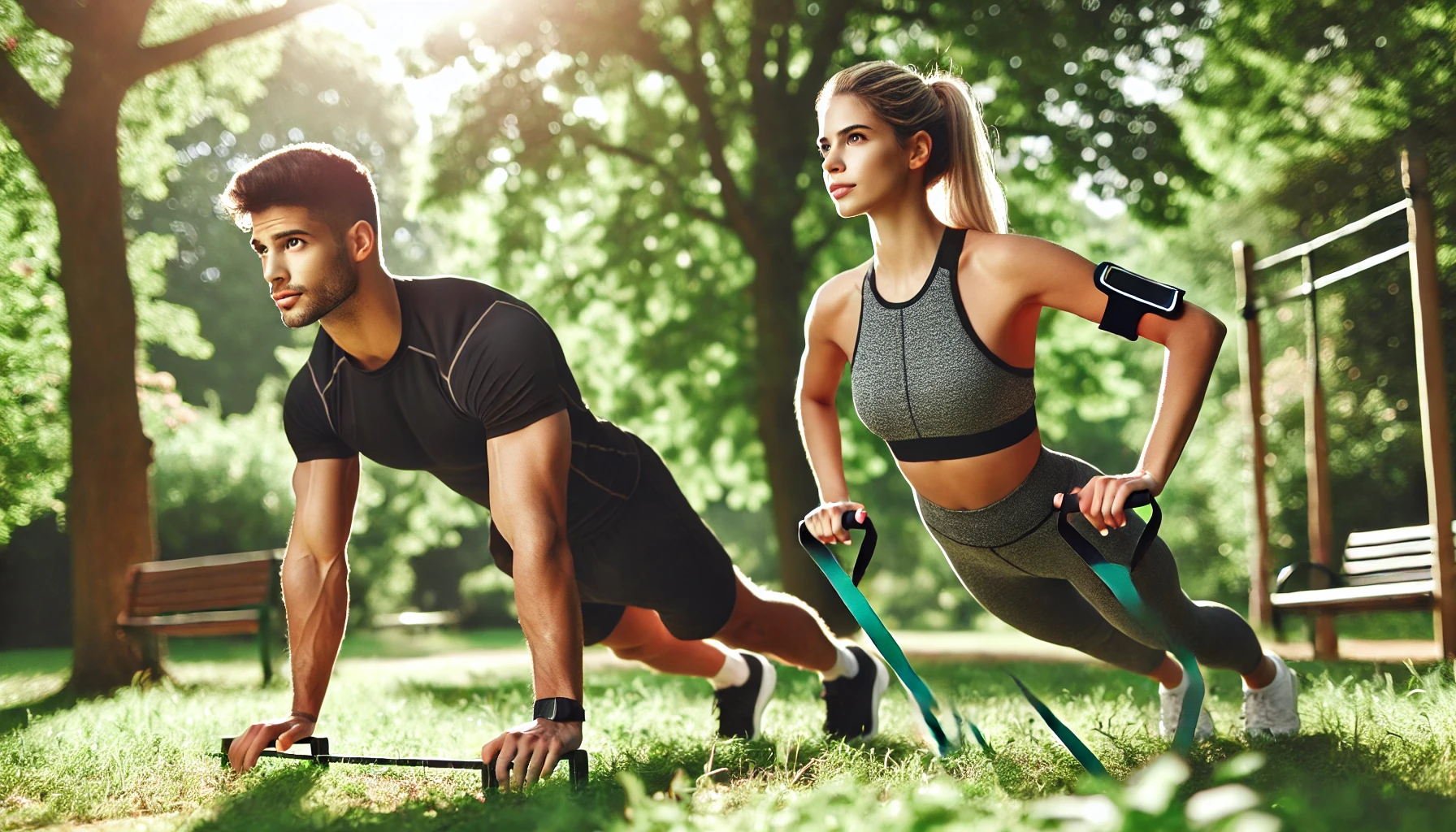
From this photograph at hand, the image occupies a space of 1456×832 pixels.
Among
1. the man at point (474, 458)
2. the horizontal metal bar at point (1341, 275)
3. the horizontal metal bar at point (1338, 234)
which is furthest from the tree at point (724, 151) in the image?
the man at point (474, 458)

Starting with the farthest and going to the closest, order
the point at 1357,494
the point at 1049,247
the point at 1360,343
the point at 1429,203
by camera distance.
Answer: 1. the point at 1357,494
2. the point at 1360,343
3. the point at 1429,203
4. the point at 1049,247

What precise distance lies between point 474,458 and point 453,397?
0.92 ft

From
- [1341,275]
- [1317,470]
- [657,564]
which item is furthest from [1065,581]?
[1317,470]

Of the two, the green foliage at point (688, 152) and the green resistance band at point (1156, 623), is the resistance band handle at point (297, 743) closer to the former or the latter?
the green resistance band at point (1156, 623)

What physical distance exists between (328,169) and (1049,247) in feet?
6.81

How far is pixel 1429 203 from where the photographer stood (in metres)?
6.90

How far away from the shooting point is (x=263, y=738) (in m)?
3.37

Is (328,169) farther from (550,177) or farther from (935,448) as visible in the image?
(550,177)

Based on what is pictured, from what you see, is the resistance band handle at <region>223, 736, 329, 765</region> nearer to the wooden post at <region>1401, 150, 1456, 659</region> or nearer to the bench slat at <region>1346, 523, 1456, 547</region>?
the wooden post at <region>1401, 150, 1456, 659</region>

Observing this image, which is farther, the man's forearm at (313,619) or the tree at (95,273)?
the tree at (95,273)

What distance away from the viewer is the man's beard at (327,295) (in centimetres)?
331

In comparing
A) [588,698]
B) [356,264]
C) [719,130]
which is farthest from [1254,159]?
[356,264]

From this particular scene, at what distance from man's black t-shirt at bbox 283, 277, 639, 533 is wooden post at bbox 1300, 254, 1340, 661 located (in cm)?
684

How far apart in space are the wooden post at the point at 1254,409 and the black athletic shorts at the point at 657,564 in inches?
282
